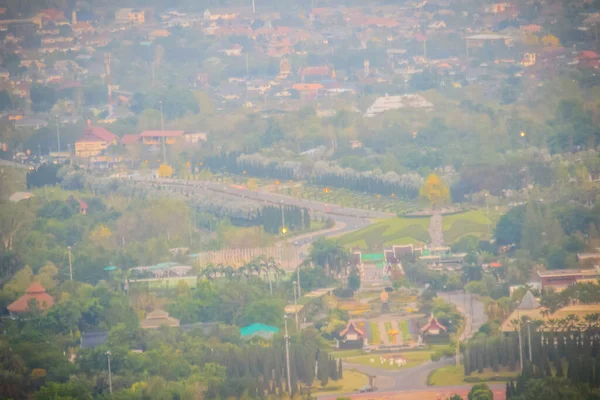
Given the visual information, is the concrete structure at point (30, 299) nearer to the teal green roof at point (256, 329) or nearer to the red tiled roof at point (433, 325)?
the teal green roof at point (256, 329)

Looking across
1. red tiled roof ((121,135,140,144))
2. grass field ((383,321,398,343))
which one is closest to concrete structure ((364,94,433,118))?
red tiled roof ((121,135,140,144))

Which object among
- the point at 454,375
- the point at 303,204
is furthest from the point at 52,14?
the point at 454,375

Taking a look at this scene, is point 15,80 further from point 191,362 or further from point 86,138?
point 191,362

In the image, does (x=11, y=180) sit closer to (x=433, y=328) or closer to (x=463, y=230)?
(x=463, y=230)

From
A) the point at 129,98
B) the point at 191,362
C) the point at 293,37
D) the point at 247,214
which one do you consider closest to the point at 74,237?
the point at 247,214

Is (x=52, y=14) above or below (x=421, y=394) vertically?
above

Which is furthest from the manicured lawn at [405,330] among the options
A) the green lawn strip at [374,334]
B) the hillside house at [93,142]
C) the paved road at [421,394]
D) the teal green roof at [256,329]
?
the hillside house at [93,142]
